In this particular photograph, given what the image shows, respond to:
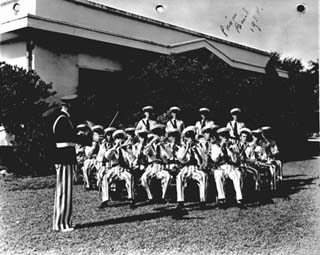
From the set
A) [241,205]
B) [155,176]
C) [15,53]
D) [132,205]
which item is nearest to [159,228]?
[132,205]

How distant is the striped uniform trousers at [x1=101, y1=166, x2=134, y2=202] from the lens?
26.0 ft

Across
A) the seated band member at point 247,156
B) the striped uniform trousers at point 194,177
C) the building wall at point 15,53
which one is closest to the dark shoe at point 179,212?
the striped uniform trousers at point 194,177

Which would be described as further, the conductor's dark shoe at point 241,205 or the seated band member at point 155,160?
the seated band member at point 155,160

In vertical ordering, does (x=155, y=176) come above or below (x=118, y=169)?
below

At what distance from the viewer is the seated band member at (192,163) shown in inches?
314

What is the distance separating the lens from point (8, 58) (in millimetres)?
14344

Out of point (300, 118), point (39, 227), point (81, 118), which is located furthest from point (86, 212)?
point (300, 118)

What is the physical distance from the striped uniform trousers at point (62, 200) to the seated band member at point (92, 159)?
352 cm

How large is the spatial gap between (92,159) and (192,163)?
2.83 m

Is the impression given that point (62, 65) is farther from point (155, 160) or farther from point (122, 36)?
point (155, 160)

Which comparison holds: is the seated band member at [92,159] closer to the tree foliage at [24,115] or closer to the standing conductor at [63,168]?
the tree foliage at [24,115]

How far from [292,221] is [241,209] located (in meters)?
1.09

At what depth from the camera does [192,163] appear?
8211mm

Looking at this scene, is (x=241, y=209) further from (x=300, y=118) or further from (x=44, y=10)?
(x=300, y=118)
